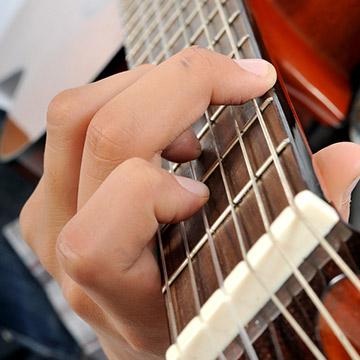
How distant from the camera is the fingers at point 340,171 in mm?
406

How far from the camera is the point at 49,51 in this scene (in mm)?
1160

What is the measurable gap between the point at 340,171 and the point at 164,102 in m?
0.12

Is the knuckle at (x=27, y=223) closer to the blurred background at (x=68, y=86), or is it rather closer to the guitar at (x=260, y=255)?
the guitar at (x=260, y=255)

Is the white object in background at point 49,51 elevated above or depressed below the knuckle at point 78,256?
below

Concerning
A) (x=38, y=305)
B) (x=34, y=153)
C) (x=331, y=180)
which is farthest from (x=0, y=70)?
(x=331, y=180)

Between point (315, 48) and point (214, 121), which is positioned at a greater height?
point (214, 121)

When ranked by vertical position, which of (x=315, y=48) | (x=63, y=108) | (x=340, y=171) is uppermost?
(x=63, y=108)

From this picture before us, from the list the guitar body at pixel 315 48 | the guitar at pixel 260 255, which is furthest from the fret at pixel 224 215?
the guitar body at pixel 315 48

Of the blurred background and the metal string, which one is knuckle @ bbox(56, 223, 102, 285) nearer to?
the metal string

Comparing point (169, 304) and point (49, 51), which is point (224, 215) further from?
point (49, 51)

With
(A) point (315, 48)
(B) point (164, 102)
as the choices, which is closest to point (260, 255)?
(B) point (164, 102)

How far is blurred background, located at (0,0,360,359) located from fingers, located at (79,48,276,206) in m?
0.33

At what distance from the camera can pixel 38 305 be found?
1071 mm

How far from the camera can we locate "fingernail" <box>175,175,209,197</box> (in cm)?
41
